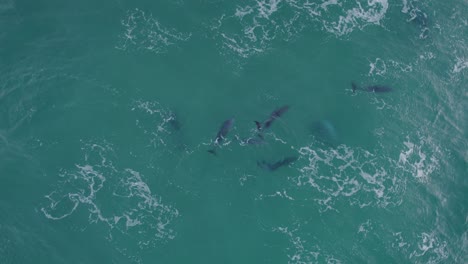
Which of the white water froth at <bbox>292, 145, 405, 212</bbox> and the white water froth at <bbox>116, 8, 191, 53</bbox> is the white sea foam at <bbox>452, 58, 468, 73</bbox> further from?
the white water froth at <bbox>116, 8, 191, 53</bbox>

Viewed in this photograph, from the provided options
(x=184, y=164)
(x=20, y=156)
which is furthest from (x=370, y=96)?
(x=20, y=156)

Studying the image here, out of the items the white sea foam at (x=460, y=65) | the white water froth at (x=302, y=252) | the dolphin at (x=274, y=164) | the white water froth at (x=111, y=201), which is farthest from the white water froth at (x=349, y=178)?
the white sea foam at (x=460, y=65)

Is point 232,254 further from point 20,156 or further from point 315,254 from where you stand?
point 20,156

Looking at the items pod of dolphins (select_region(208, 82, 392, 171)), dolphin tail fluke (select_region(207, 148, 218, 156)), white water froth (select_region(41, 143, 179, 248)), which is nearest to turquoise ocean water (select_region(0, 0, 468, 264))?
white water froth (select_region(41, 143, 179, 248))

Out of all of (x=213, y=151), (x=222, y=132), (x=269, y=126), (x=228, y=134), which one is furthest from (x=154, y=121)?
(x=269, y=126)

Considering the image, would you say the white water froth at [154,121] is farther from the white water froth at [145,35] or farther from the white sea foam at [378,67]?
the white sea foam at [378,67]

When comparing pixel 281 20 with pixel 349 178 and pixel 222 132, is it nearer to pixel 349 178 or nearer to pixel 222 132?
pixel 222 132
